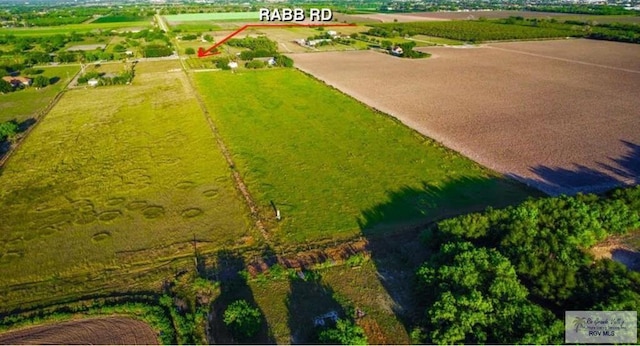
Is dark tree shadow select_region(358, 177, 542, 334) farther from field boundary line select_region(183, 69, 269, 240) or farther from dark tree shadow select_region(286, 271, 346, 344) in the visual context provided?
field boundary line select_region(183, 69, 269, 240)

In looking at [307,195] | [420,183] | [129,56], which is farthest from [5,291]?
[129,56]

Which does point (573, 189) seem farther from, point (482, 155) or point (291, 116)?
point (291, 116)

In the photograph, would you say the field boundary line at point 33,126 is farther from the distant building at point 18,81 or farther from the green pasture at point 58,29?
the green pasture at point 58,29

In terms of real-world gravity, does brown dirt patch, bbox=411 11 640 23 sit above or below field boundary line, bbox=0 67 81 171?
above

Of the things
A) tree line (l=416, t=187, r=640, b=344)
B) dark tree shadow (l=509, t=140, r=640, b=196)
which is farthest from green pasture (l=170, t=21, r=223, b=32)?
tree line (l=416, t=187, r=640, b=344)

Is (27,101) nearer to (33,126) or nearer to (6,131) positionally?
(33,126)

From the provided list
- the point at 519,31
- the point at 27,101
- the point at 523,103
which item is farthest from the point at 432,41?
the point at 27,101
